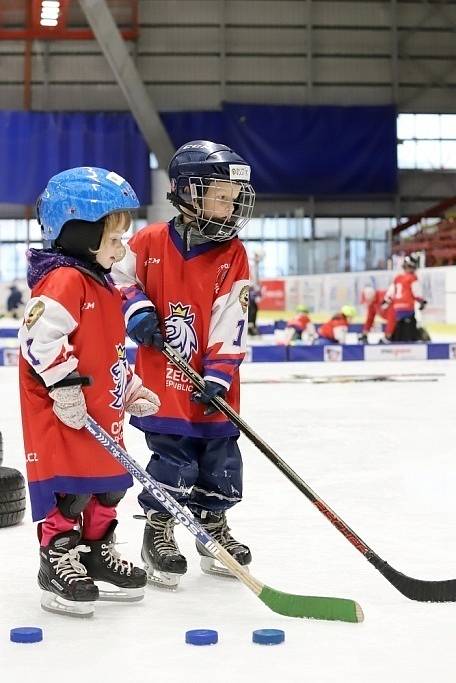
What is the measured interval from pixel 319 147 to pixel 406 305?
14063mm

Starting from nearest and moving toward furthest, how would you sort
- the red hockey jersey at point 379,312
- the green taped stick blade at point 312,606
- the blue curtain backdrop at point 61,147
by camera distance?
the green taped stick blade at point 312,606 → the red hockey jersey at point 379,312 → the blue curtain backdrop at point 61,147

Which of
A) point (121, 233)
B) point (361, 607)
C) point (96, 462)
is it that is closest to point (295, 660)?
point (361, 607)

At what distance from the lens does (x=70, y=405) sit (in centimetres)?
251

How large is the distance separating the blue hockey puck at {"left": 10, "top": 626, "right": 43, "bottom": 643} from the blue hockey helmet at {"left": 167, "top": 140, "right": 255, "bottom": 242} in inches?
41.4

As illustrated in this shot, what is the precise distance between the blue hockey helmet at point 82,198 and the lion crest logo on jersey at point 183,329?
39 cm

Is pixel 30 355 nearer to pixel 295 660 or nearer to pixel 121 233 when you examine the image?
pixel 121 233

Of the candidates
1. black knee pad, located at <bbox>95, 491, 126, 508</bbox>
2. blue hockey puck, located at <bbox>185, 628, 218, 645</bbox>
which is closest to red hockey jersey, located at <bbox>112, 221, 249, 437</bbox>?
black knee pad, located at <bbox>95, 491, 126, 508</bbox>

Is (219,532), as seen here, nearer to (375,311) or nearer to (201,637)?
(201,637)

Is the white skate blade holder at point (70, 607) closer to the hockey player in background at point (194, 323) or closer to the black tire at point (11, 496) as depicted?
the hockey player in background at point (194, 323)

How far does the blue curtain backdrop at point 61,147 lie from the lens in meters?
25.6

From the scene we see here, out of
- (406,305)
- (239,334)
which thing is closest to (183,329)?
(239,334)

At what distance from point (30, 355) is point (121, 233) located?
335 mm

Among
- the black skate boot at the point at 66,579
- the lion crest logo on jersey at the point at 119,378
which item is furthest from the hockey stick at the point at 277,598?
the black skate boot at the point at 66,579

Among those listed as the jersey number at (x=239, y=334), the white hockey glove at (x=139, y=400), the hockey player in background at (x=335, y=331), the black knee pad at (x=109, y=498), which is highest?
the jersey number at (x=239, y=334)
